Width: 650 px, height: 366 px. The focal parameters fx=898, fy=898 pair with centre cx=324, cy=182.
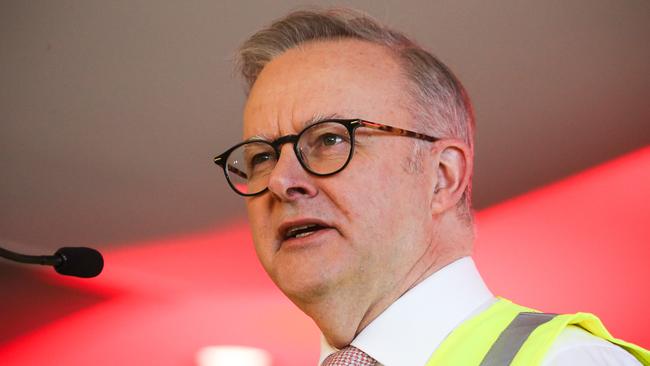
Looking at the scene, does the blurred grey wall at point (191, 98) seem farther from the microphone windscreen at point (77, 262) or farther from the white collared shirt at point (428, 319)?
the white collared shirt at point (428, 319)

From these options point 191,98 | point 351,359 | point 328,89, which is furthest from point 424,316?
point 191,98

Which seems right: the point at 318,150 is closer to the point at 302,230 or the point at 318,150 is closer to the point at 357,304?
the point at 302,230

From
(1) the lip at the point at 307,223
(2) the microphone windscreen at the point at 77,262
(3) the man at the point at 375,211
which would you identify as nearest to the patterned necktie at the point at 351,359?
(3) the man at the point at 375,211

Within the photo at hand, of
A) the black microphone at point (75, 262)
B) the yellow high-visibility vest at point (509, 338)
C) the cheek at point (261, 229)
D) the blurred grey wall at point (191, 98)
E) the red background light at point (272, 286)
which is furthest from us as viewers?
the red background light at point (272, 286)

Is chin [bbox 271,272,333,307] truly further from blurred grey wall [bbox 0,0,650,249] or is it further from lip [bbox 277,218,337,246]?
blurred grey wall [bbox 0,0,650,249]

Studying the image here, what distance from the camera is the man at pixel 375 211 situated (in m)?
1.26

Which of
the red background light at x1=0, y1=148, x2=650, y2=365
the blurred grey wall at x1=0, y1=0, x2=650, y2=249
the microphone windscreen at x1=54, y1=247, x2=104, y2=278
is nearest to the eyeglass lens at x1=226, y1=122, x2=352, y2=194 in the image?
the microphone windscreen at x1=54, y1=247, x2=104, y2=278

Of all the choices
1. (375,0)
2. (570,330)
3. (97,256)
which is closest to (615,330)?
(375,0)

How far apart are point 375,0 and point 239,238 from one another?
0.88 metres

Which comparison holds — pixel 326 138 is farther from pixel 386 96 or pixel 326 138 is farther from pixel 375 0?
pixel 375 0

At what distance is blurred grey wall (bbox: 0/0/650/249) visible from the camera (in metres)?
2.29

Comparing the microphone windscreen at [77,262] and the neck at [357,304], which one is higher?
the microphone windscreen at [77,262]

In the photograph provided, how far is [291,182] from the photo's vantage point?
4.25 ft

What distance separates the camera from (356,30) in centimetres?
150
